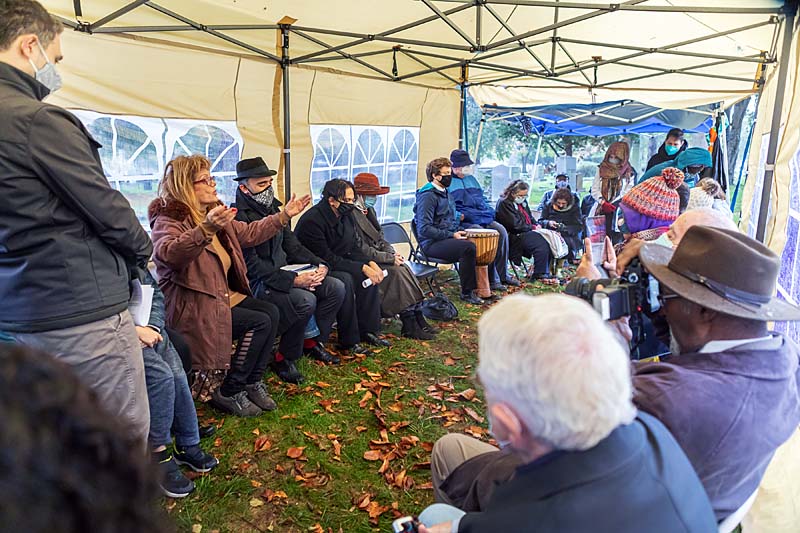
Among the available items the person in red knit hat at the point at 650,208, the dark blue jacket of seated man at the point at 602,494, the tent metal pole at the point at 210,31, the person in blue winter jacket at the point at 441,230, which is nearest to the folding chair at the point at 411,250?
the person in blue winter jacket at the point at 441,230

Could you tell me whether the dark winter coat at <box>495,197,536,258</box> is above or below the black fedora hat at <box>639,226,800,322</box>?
below

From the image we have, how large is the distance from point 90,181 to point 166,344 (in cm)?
131

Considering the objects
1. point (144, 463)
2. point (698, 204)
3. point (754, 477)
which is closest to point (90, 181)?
point (144, 463)

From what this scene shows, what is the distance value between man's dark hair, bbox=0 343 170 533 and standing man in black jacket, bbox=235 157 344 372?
387 cm

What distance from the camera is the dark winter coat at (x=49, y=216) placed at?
189 centimetres

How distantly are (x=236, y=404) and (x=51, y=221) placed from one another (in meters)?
2.19

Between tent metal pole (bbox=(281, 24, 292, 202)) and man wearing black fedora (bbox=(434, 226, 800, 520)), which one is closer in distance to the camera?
man wearing black fedora (bbox=(434, 226, 800, 520))

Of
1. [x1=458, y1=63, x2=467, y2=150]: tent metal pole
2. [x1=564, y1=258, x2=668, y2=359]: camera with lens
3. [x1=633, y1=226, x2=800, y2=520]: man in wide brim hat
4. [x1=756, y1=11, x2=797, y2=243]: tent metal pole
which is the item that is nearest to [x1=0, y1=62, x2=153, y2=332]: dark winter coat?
[x1=564, y1=258, x2=668, y2=359]: camera with lens

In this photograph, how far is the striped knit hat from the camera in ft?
12.7

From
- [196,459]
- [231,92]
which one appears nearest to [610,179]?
[231,92]

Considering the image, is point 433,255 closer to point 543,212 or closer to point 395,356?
point 395,356

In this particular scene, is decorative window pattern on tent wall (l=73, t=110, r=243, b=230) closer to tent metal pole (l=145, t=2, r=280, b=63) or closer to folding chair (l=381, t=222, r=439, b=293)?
tent metal pole (l=145, t=2, r=280, b=63)

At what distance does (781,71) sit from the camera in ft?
13.9

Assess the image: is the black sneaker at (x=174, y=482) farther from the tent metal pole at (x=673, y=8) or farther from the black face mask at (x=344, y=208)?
the tent metal pole at (x=673, y=8)
